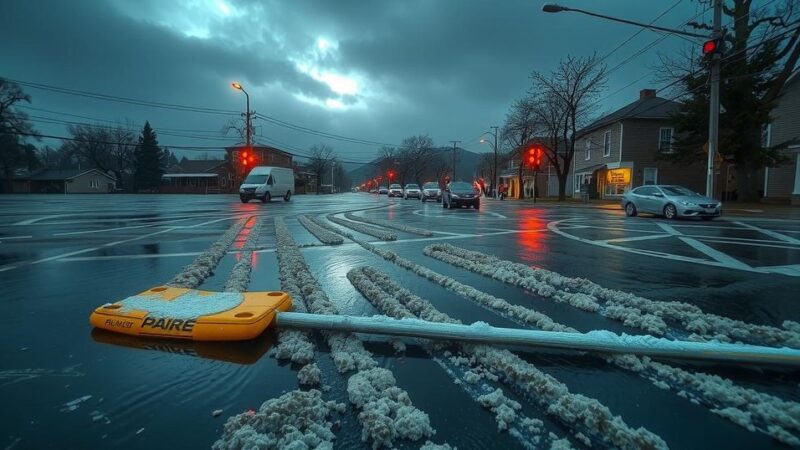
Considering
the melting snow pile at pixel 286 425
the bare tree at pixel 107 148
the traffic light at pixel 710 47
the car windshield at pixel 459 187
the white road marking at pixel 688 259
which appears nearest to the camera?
the melting snow pile at pixel 286 425

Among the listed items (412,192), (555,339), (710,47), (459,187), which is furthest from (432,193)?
(555,339)

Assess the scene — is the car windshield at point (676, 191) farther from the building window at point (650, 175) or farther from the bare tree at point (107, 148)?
the bare tree at point (107, 148)

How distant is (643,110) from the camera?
3559 centimetres

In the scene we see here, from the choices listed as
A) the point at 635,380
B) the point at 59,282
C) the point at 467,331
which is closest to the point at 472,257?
the point at 467,331

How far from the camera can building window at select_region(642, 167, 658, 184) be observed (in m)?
35.0

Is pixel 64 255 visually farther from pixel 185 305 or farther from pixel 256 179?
pixel 256 179

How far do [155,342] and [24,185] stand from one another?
102312 mm

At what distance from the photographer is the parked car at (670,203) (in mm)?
Result: 15086

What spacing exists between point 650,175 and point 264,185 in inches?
1289

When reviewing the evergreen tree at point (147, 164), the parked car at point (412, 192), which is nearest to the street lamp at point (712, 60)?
the parked car at point (412, 192)

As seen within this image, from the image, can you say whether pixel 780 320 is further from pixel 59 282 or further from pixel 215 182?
pixel 215 182

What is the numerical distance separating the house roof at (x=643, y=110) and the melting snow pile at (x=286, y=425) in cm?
3883

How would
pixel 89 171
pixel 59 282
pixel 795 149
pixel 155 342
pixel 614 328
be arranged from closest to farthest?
pixel 155 342 < pixel 614 328 < pixel 59 282 < pixel 795 149 < pixel 89 171

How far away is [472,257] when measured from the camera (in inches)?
251
